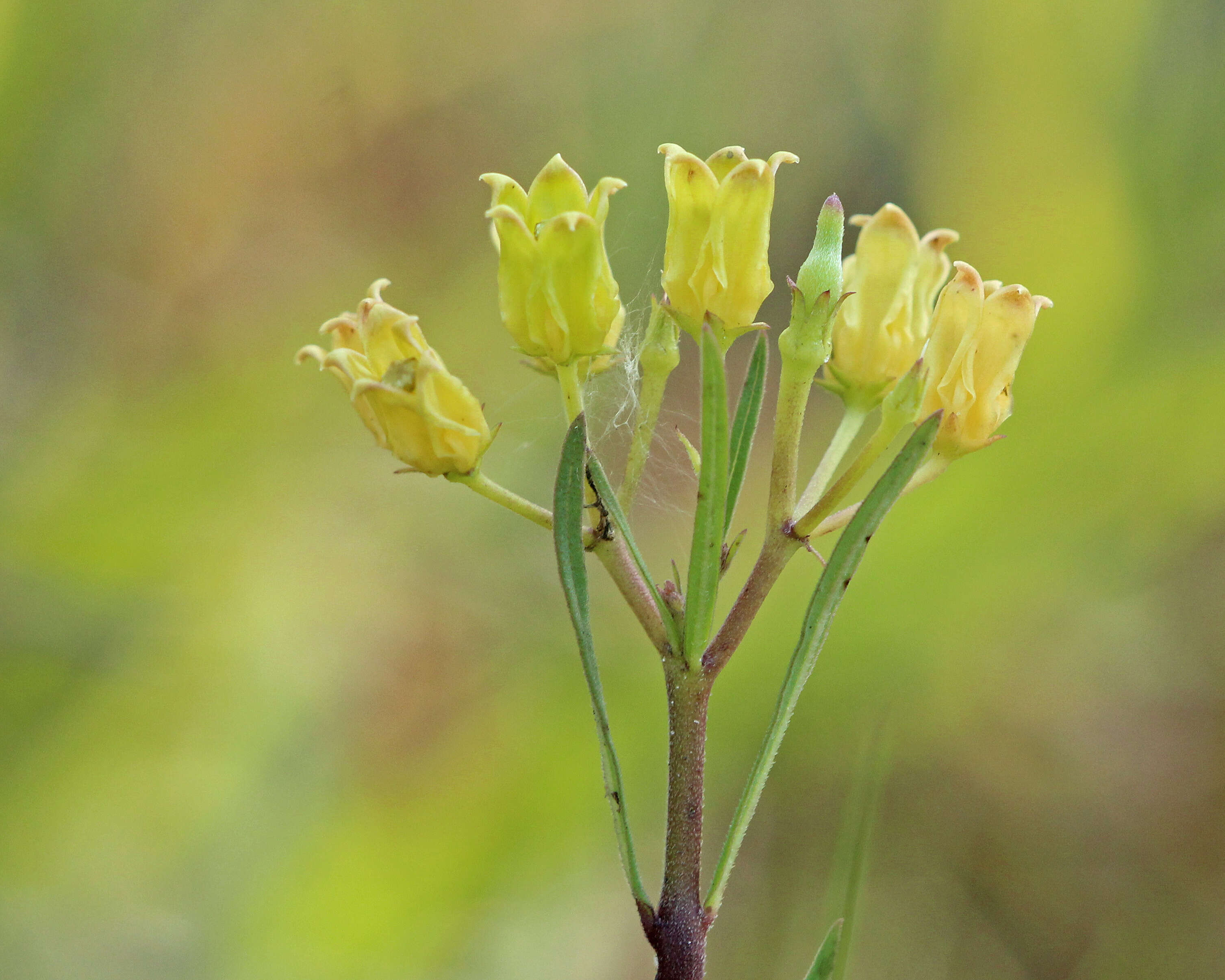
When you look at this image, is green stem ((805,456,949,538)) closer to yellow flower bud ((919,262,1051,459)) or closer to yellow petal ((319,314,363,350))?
yellow flower bud ((919,262,1051,459))

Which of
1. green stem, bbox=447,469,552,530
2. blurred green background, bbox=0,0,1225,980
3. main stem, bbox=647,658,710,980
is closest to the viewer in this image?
main stem, bbox=647,658,710,980

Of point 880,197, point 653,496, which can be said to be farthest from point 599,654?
point 880,197

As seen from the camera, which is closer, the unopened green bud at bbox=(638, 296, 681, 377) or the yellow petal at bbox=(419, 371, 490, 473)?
the yellow petal at bbox=(419, 371, 490, 473)

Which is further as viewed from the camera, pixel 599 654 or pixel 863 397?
pixel 599 654

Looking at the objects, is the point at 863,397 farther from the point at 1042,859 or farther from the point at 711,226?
the point at 1042,859

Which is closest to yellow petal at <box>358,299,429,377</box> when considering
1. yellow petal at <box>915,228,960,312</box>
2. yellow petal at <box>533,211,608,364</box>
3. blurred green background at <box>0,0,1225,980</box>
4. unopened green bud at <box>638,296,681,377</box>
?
yellow petal at <box>533,211,608,364</box>

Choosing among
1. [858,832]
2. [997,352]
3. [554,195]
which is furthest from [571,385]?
→ [858,832]
